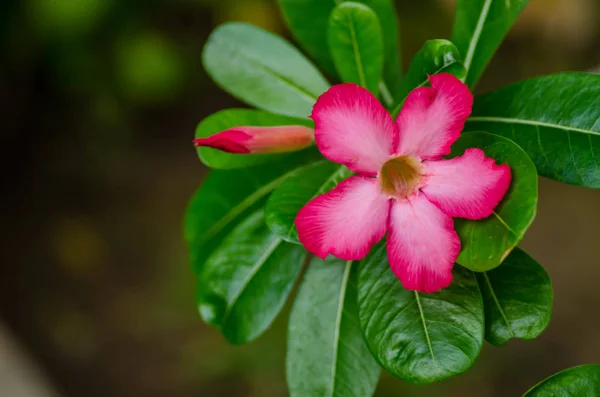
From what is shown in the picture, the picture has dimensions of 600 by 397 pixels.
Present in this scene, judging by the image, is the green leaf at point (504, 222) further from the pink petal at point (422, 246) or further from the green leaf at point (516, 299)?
the green leaf at point (516, 299)

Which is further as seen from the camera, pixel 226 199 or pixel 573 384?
pixel 226 199

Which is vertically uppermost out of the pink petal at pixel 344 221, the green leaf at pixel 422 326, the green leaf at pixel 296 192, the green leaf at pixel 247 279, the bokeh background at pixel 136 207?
the pink petal at pixel 344 221


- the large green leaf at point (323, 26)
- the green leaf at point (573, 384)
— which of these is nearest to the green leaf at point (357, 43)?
the large green leaf at point (323, 26)

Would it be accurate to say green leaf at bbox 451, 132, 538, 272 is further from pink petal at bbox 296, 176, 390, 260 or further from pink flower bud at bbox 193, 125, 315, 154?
pink flower bud at bbox 193, 125, 315, 154

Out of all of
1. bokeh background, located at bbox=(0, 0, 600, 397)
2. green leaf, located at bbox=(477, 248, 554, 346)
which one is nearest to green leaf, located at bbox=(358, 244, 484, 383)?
green leaf, located at bbox=(477, 248, 554, 346)

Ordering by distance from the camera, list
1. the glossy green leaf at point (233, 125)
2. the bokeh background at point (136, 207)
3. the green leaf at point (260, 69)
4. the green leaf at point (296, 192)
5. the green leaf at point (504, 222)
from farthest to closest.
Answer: the bokeh background at point (136, 207) → the green leaf at point (260, 69) → the glossy green leaf at point (233, 125) → the green leaf at point (296, 192) → the green leaf at point (504, 222)

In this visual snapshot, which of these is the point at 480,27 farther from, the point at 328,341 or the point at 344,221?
the point at 328,341

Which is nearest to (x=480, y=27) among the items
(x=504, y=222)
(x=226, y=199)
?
(x=504, y=222)
